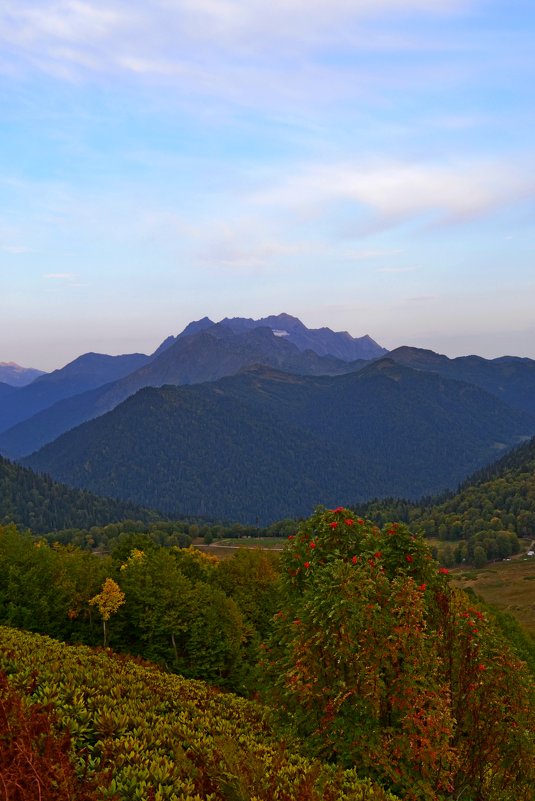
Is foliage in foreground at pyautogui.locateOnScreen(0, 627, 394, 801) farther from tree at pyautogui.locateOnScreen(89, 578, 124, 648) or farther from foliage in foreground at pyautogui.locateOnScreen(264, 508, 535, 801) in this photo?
tree at pyautogui.locateOnScreen(89, 578, 124, 648)

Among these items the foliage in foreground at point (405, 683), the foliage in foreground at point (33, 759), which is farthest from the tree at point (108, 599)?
the foliage in foreground at point (33, 759)

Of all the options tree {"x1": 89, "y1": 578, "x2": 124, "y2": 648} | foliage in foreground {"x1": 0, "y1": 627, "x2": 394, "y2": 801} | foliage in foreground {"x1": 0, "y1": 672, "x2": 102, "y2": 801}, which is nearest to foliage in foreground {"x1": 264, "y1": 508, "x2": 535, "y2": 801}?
foliage in foreground {"x1": 0, "y1": 627, "x2": 394, "y2": 801}

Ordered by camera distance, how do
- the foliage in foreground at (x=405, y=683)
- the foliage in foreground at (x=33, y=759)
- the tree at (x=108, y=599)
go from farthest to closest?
the tree at (x=108, y=599)
the foliage in foreground at (x=405, y=683)
the foliage in foreground at (x=33, y=759)

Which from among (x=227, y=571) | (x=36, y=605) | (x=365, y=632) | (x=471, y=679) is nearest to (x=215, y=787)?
(x=365, y=632)

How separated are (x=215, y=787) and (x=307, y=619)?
7031mm

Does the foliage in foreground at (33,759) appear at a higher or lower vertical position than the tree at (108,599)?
higher

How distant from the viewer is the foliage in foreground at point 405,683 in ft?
58.5

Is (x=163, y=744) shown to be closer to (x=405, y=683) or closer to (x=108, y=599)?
(x=405, y=683)

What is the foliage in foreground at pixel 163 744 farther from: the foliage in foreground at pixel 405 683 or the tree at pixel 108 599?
the tree at pixel 108 599

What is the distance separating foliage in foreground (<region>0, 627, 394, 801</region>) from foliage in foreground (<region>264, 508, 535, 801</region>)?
1.87m

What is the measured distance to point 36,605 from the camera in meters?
54.3

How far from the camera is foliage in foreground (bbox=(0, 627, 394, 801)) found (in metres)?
13.6

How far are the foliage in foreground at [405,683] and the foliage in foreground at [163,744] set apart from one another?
1872 millimetres

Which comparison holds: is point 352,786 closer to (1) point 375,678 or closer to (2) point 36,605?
(1) point 375,678
